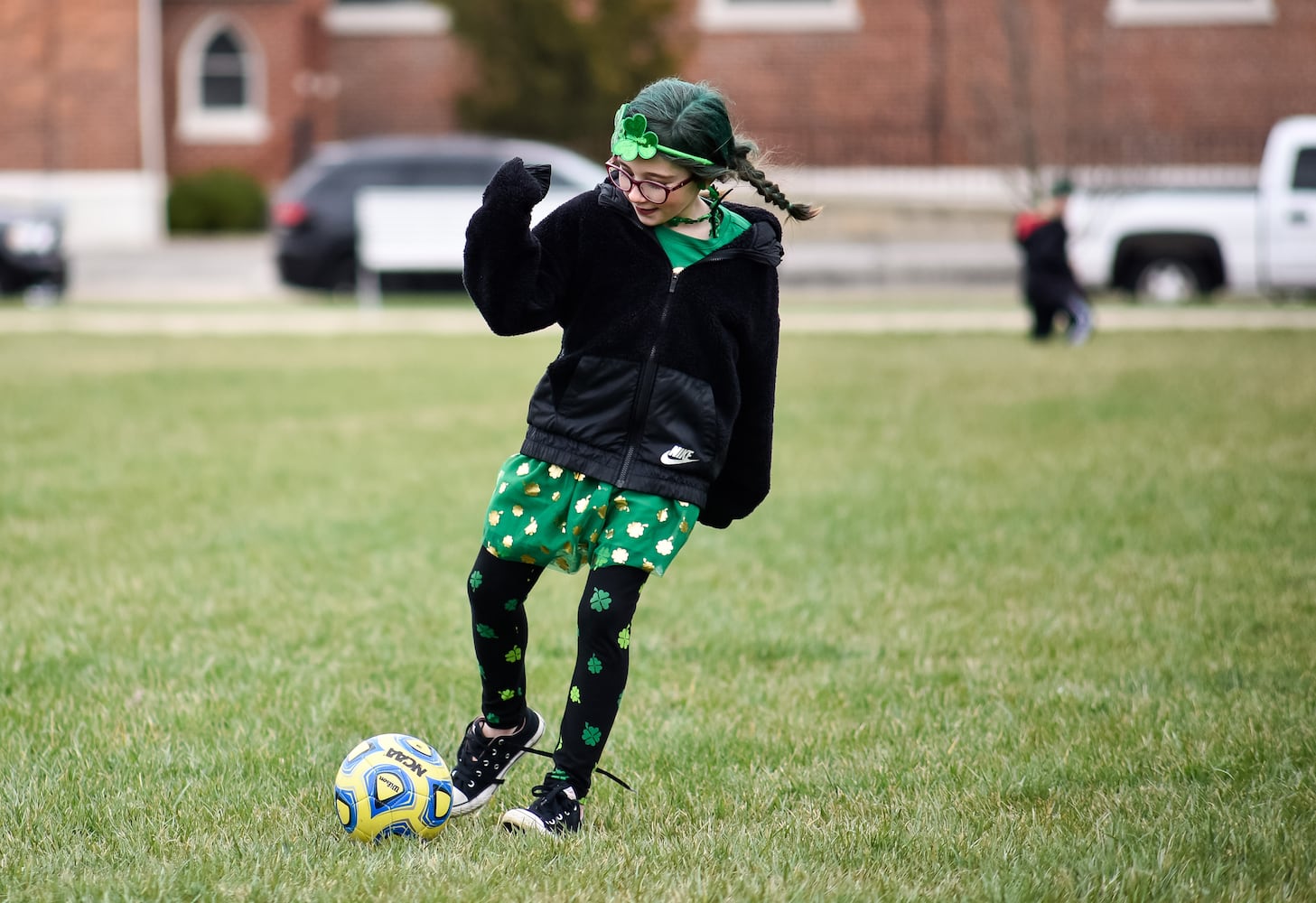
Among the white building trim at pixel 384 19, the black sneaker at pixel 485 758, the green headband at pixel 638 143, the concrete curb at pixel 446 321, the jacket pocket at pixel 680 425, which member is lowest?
the concrete curb at pixel 446 321

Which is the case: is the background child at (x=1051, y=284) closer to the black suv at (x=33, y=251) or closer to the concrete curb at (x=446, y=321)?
the concrete curb at (x=446, y=321)

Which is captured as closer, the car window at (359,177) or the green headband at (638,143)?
the green headband at (638,143)

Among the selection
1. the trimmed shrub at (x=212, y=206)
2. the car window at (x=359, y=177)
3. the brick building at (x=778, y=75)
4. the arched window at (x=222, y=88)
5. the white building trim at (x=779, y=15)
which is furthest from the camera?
the arched window at (x=222, y=88)

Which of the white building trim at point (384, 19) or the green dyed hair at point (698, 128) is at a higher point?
the white building trim at point (384, 19)

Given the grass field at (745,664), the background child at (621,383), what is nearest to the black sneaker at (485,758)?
the grass field at (745,664)

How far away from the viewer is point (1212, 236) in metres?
19.5

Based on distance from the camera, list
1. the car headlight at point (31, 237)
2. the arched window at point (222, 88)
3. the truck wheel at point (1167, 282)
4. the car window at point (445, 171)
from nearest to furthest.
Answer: the truck wheel at point (1167, 282) < the car headlight at point (31, 237) < the car window at point (445, 171) < the arched window at point (222, 88)

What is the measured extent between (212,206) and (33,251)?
10072 mm

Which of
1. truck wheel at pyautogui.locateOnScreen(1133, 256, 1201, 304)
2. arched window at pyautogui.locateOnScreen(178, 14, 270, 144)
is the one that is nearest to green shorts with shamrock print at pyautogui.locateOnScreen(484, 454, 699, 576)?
truck wheel at pyautogui.locateOnScreen(1133, 256, 1201, 304)

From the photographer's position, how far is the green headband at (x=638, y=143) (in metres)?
3.31

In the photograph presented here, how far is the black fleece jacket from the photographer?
11.3 ft

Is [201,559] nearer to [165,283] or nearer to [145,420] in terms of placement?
[145,420]

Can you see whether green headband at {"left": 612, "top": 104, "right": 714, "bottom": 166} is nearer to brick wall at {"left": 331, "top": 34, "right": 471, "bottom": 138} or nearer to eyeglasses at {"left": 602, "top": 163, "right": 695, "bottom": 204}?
eyeglasses at {"left": 602, "top": 163, "right": 695, "bottom": 204}

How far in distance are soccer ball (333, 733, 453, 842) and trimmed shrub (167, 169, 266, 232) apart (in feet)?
93.1
